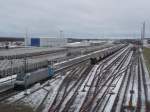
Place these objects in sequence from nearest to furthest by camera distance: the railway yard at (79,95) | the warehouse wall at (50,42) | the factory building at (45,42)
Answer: the railway yard at (79,95) → the factory building at (45,42) → the warehouse wall at (50,42)

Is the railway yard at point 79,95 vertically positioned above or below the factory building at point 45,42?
below

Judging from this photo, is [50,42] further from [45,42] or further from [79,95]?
[79,95]

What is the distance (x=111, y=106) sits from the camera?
24578 millimetres

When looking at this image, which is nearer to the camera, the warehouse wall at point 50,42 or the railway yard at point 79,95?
the railway yard at point 79,95

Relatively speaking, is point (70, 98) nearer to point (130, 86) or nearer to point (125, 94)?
point (125, 94)

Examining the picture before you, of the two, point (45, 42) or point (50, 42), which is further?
point (50, 42)

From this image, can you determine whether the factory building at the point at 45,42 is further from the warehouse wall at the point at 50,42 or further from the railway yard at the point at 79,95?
the railway yard at the point at 79,95

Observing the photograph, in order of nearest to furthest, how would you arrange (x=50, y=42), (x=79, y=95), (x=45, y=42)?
(x=79, y=95) → (x=45, y=42) → (x=50, y=42)

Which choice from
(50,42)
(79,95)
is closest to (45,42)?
(50,42)

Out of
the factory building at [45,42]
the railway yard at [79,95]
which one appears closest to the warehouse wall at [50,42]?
the factory building at [45,42]

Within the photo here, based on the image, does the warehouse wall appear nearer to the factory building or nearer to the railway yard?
the factory building

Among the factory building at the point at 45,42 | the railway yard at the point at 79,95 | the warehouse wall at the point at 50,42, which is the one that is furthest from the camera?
the warehouse wall at the point at 50,42

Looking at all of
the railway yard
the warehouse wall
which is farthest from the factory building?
the railway yard

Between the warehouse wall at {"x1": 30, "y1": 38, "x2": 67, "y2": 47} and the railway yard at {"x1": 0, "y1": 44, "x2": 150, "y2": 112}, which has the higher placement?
the warehouse wall at {"x1": 30, "y1": 38, "x2": 67, "y2": 47}
